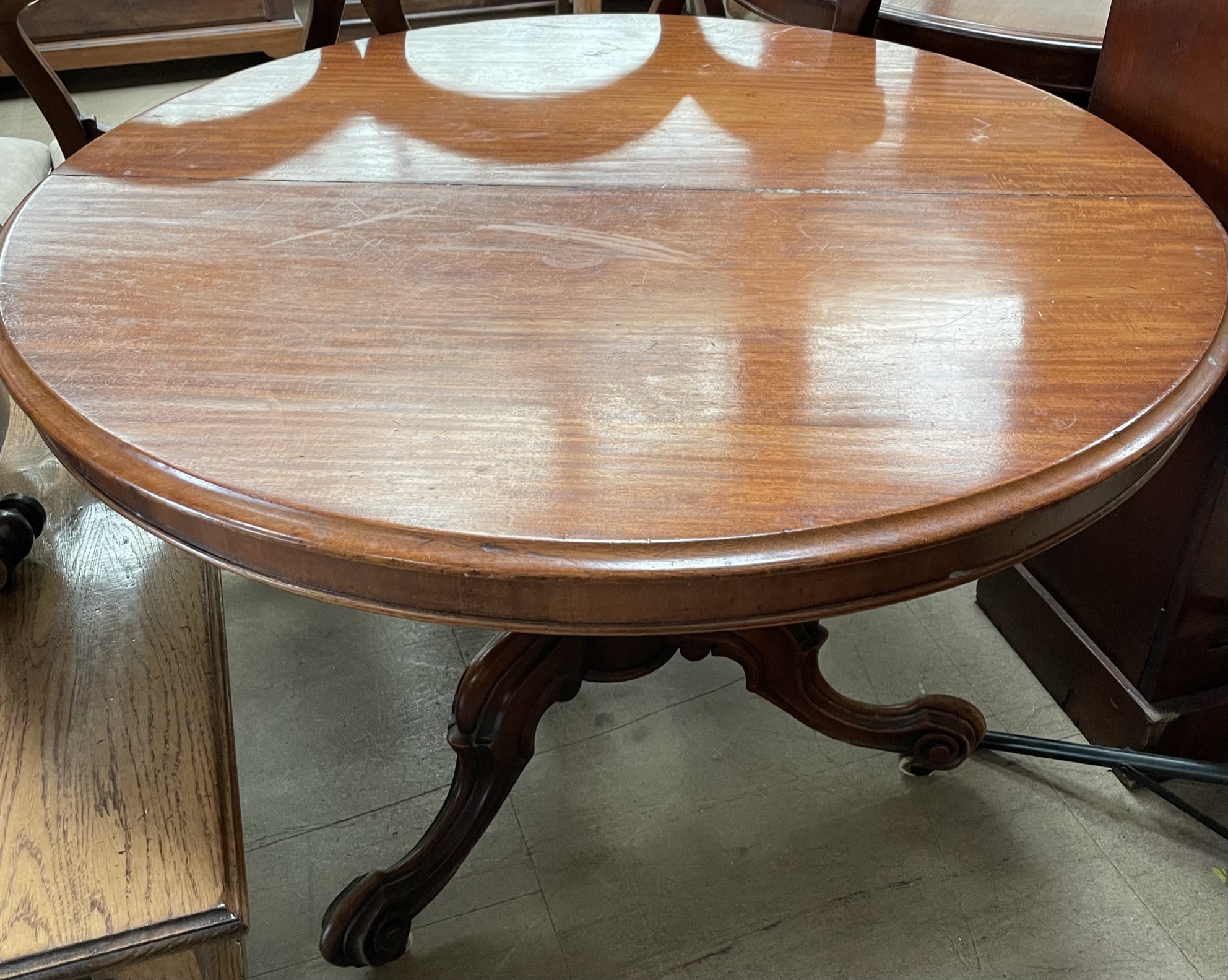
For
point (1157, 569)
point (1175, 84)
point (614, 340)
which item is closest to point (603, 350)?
point (614, 340)

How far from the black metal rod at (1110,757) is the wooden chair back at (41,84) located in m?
1.37

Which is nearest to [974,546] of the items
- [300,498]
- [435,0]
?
[300,498]

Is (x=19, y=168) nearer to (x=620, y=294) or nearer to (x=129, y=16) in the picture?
(x=620, y=294)

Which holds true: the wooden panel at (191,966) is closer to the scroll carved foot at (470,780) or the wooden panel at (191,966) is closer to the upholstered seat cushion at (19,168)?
the scroll carved foot at (470,780)

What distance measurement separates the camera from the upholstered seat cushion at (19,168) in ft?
5.49

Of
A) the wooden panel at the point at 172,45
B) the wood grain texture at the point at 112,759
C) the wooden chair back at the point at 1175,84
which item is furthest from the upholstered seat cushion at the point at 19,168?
the wooden panel at the point at 172,45

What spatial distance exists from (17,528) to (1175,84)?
1.21m

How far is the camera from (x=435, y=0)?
3510mm

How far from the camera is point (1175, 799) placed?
4.26 ft

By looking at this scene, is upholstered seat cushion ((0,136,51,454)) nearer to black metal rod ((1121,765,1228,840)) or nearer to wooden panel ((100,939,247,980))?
wooden panel ((100,939,247,980))

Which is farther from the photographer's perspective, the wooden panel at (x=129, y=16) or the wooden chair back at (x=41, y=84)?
the wooden panel at (x=129, y=16)

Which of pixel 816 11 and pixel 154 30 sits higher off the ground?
pixel 816 11

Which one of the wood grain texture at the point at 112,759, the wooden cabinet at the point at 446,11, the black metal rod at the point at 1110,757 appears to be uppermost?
the wood grain texture at the point at 112,759

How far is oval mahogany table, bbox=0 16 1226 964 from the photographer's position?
609 mm
